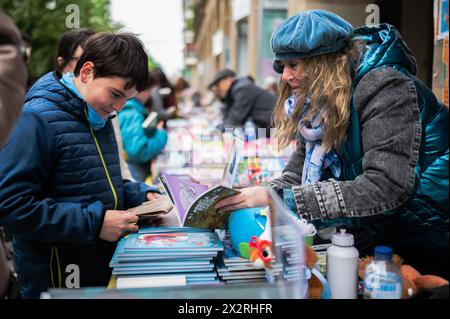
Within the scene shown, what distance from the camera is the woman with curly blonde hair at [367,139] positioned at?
1.56m

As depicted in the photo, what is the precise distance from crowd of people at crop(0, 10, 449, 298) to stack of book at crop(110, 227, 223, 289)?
18 centimetres

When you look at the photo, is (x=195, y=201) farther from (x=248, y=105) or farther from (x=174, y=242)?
(x=248, y=105)

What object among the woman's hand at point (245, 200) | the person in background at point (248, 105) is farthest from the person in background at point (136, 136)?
the woman's hand at point (245, 200)

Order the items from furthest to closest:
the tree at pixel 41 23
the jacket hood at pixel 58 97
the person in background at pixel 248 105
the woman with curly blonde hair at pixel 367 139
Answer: the tree at pixel 41 23 → the person in background at pixel 248 105 → the jacket hood at pixel 58 97 → the woman with curly blonde hair at pixel 367 139

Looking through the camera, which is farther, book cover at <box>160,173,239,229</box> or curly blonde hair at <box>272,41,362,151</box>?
curly blonde hair at <box>272,41,362,151</box>

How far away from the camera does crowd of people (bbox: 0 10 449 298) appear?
1.56 m

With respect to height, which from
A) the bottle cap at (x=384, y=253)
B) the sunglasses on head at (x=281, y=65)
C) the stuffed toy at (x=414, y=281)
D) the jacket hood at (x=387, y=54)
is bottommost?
the stuffed toy at (x=414, y=281)

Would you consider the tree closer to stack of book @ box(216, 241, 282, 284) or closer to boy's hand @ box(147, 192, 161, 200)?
boy's hand @ box(147, 192, 161, 200)

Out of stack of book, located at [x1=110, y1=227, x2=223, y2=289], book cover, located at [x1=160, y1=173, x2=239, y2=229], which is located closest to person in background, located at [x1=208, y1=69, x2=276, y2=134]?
book cover, located at [x1=160, y1=173, x2=239, y2=229]

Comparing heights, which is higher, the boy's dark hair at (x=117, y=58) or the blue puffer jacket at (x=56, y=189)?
the boy's dark hair at (x=117, y=58)

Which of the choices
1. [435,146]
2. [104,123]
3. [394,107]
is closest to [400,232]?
[435,146]

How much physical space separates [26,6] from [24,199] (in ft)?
31.1

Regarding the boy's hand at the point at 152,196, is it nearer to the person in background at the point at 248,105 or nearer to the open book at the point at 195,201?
the open book at the point at 195,201

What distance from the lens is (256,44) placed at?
375 inches
